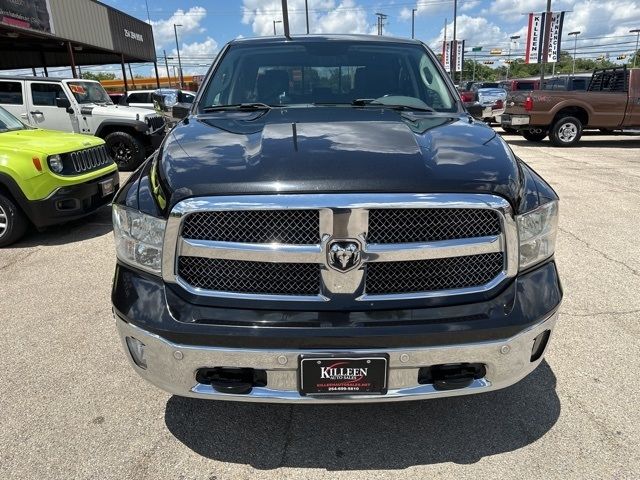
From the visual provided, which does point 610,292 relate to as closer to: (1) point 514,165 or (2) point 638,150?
(1) point 514,165

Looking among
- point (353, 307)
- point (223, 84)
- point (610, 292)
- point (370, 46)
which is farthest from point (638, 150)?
point (353, 307)

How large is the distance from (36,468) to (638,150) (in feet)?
48.6

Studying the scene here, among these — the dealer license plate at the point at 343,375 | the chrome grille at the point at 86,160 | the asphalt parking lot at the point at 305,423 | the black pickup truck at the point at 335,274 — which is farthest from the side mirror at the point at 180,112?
the chrome grille at the point at 86,160

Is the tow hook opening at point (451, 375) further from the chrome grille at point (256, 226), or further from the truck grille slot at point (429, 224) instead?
the chrome grille at point (256, 226)

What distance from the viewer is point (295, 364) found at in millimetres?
1833

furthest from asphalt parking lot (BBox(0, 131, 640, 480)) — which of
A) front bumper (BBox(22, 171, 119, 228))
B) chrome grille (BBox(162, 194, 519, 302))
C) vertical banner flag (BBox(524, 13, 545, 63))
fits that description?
vertical banner flag (BBox(524, 13, 545, 63))

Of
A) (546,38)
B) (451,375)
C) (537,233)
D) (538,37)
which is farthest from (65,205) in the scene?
(538,37)

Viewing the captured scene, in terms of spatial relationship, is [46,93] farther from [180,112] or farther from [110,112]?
[180,112]

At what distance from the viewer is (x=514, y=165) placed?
2.11 meters

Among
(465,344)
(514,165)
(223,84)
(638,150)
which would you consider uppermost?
(223,84)

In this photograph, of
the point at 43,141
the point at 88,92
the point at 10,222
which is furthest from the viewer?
the point at 88,92

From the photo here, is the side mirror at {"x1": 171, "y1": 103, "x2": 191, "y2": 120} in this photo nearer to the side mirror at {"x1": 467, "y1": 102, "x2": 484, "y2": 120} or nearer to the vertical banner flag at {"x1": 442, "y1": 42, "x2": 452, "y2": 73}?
the side mirror at {"x1": 467, "y1": 102, "x2": 484, "y2": 120}

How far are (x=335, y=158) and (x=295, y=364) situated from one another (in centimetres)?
82

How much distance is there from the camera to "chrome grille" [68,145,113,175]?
5387 millimetres
